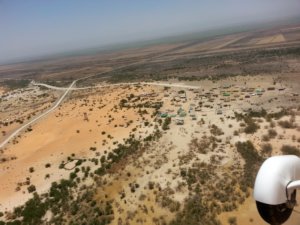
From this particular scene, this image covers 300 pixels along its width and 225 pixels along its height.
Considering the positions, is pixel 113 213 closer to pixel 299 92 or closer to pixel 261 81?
pixel 299 92

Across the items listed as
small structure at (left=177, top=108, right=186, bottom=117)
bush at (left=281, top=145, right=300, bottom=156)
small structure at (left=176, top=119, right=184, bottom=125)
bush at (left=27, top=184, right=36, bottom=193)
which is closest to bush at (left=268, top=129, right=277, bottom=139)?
bush at (left=281, top=145, right=300, bottom=156)

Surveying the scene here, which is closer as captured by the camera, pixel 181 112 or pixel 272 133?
pixel 272 133

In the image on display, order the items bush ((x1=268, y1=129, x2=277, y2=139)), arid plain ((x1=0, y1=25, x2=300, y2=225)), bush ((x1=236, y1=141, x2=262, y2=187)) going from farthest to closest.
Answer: bush ((x1=268, y1=129, x2=277, y2=139)) < bush ((x1=236, y1=141, x2=262, y2=187)) < arid plain ((x1=0, y1=25, x2=300, y2=225))

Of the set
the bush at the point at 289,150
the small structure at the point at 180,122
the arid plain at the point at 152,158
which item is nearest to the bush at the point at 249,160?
the arid plain at the point at 152,158

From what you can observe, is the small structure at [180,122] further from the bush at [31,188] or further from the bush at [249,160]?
the bush at [31,188]

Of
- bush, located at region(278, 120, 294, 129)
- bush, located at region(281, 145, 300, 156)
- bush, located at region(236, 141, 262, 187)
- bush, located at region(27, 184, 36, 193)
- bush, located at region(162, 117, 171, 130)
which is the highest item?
bush, located at region(281, 145, 300, 156)

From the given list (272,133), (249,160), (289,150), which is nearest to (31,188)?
(249,160)

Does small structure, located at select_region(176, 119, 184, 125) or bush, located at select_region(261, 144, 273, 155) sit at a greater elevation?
bush, located at select_region(261, 144, 273, 155)

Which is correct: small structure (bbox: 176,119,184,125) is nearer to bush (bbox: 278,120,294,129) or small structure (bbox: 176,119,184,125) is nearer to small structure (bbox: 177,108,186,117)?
small structure (bbox: 177,108,186,117)

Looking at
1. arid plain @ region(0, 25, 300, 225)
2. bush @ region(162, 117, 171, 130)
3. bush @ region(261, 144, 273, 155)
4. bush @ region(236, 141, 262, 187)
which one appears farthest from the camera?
bush @ region(162, 117, 171, 130)

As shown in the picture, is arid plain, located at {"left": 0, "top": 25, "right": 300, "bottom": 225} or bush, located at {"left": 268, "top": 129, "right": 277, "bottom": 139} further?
bush, located at {"left": 268, "top": 129, "right": 277, "bottom": 139}

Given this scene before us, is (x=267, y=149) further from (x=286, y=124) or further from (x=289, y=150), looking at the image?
(x=286, y=124)
